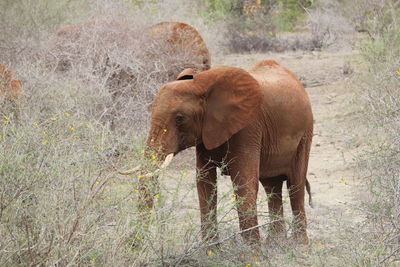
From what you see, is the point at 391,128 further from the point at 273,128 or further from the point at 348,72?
the point at 348,72

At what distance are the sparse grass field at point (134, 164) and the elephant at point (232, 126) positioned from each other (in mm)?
187

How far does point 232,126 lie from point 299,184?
1.10 metres

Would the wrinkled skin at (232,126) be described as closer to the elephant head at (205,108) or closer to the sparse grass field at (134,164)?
the elephant head at (205,108)

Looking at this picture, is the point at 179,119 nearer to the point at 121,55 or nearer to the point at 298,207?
the point at 298,207

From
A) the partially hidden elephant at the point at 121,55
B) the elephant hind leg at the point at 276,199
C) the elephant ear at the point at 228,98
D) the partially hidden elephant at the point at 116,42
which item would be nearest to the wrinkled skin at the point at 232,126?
the elephant ear at the point at 228,98

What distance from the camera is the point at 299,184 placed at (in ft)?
21.5

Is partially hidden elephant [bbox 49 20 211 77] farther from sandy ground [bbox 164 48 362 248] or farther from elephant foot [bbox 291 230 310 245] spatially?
elephant foot [bbox 291 230 310 245]

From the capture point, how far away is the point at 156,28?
10766 mm

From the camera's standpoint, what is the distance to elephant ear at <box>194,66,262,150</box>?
5.80 m

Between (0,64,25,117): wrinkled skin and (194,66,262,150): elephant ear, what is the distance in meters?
2.06

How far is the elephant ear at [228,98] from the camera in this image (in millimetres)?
5797

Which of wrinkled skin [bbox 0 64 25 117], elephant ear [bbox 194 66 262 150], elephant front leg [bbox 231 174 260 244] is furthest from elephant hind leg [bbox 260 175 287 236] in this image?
wrinkled skin [bbox 0 64 25 117]

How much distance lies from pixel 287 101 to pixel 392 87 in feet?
9.28

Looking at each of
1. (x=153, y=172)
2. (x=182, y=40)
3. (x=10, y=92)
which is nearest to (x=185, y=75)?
(x=153, y=172)
